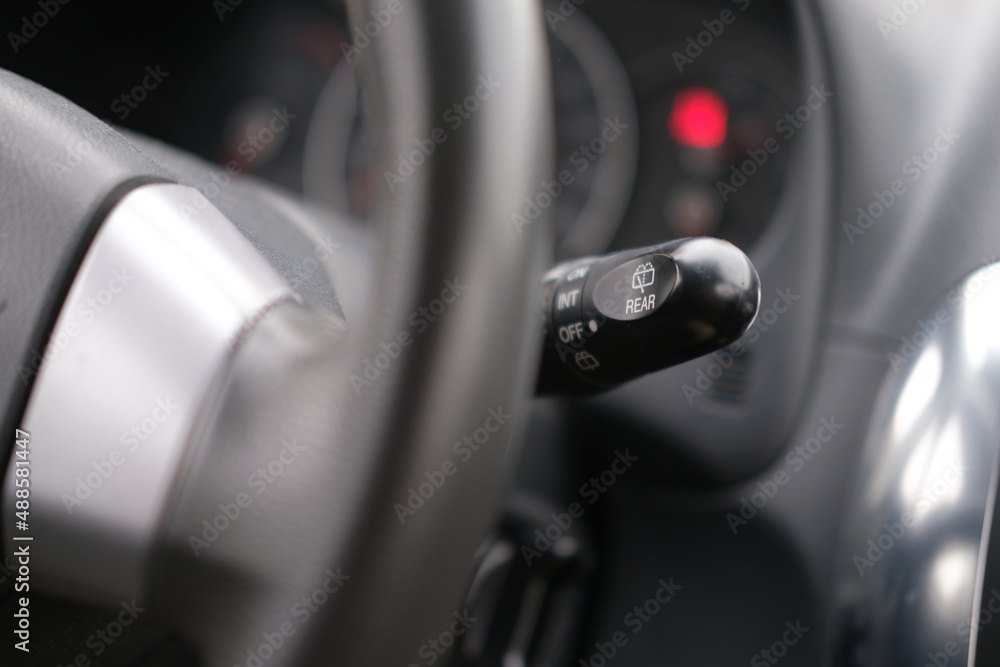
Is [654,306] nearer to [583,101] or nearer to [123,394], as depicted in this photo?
[123,394]

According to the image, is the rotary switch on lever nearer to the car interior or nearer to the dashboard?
the car interior

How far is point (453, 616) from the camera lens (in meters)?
0.40

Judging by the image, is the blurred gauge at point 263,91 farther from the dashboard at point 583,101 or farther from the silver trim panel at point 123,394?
the silver trim panel at point 123,394

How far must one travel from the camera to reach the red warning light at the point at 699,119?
3.95 feet

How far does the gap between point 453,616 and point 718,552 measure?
17.1 inches

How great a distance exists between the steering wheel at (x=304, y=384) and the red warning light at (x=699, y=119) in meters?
0.85

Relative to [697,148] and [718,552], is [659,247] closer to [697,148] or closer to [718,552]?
[718,552]

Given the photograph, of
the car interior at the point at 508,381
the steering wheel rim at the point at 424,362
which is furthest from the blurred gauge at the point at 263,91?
the steering wheel rim at the point at 424,362

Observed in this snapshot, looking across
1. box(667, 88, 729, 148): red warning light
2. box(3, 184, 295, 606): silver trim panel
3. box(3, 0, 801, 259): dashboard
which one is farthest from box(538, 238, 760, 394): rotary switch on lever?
box(667, 88, 729, 148): red warning light

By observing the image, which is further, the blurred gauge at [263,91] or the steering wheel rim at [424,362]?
the blurred gauge at [263,91]

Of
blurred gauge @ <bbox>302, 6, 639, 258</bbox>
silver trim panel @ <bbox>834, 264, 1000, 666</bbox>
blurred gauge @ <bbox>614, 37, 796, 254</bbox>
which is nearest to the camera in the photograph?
silver trim panel @ <bbox>834, 264, 1000, 666</bbox>

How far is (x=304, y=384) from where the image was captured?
395 millimetres

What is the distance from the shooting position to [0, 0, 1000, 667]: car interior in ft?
1.22

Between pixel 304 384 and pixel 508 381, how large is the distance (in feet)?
0.32
